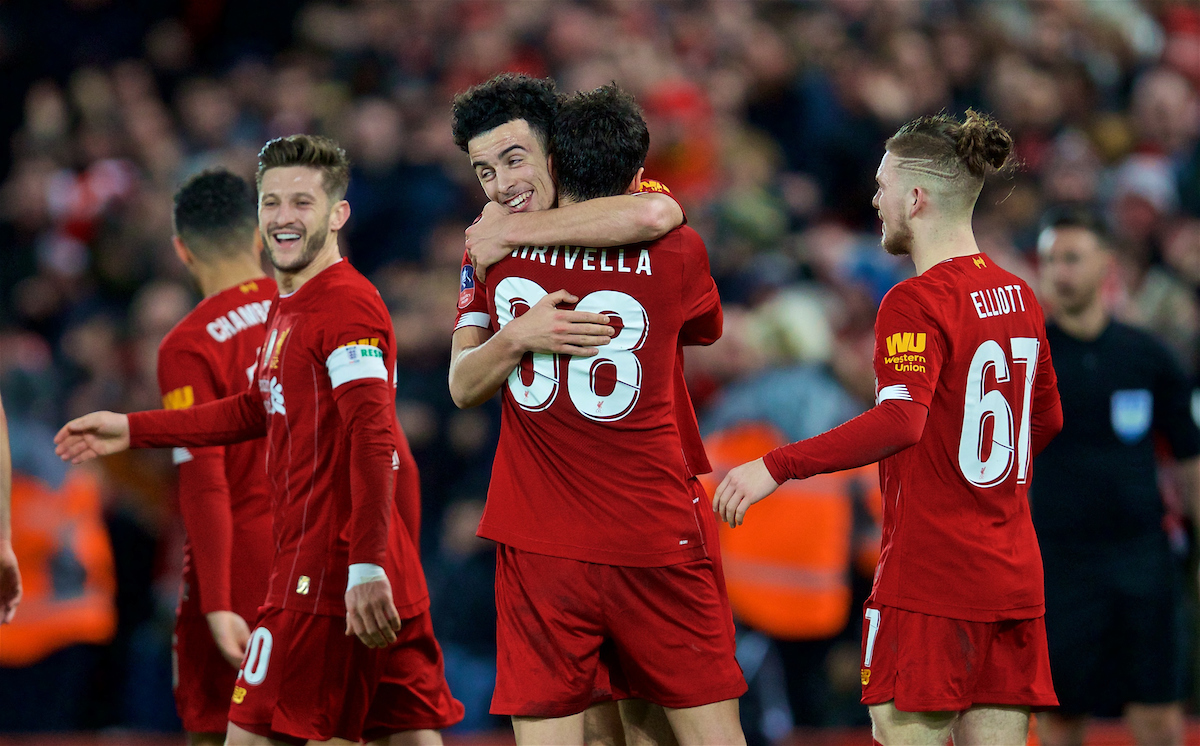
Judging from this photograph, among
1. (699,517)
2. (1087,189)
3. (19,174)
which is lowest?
(699,517)

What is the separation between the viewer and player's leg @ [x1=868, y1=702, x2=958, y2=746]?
346cm

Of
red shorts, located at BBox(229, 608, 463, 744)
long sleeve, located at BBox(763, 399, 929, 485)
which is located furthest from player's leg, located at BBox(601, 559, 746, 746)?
red shorts, located at BBox(229, 608, 463, 744)

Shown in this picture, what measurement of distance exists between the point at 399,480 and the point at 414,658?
0.55 m

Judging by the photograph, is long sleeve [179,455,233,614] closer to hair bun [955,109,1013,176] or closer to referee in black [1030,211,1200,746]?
hair bun [955,109,1013,176]

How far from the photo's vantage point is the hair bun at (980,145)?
11.7 ft

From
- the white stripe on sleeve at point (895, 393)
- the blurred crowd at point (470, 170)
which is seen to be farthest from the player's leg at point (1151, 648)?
the white stripe on sleeve at point (895, 393)

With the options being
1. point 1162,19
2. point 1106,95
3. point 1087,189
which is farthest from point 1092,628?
point 1162,19

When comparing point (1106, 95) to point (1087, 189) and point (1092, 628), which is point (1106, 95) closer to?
point (1087, 189)

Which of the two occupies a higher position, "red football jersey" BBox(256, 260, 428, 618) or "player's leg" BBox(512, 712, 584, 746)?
"red football jersey" BBox(256, 260, 428, 618)

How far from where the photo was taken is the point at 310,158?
404cm

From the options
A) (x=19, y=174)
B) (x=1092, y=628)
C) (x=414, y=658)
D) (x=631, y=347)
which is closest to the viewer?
(x=631, y=347)

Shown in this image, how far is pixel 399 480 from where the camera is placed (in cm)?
407

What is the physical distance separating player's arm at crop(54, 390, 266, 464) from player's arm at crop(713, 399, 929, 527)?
1636mm

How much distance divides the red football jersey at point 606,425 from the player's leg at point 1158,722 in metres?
2.83
